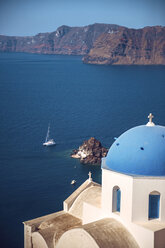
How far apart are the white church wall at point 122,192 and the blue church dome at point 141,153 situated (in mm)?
309

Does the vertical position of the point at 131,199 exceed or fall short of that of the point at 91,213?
it exceeds it

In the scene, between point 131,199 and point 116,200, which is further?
point 116,200

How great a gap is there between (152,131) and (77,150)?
4281 cm

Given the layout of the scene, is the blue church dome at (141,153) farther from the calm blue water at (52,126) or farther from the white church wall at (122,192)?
the calm blue water at (52,126)

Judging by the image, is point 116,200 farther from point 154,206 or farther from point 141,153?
point 141,153

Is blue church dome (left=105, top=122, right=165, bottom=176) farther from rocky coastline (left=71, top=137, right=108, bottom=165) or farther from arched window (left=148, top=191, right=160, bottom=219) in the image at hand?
rocky coastline (left=71, top=137, right=108, bottom=165)

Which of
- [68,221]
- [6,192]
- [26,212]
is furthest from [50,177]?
[68,221]

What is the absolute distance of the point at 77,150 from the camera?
2485 inches

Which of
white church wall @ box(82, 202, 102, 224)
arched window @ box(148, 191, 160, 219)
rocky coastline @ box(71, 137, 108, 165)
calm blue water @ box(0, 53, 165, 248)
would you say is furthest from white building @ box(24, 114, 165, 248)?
rocky coastline @ box(71, 137, 108, 165)

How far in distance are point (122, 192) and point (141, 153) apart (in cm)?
191

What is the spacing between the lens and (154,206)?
66.2 ft

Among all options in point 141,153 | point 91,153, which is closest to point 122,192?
point 141,153

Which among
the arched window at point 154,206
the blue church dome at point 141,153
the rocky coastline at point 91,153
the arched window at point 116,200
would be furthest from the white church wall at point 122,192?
the rocky coastline at point 91,153

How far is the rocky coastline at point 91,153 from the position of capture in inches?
2343
